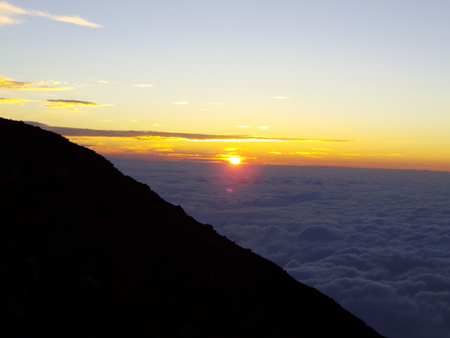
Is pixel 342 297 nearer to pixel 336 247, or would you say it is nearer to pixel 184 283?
pixel 336 247

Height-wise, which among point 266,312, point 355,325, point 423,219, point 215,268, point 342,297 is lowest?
point 342,297

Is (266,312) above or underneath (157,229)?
underneath

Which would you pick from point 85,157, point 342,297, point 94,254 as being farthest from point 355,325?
point 342,297

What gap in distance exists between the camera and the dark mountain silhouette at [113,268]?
10156 mm

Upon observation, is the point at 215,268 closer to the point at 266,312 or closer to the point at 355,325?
the point at 266,312

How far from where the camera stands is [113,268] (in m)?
12.9

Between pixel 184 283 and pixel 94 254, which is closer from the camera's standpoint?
pixel 94 254

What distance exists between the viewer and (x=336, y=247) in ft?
503

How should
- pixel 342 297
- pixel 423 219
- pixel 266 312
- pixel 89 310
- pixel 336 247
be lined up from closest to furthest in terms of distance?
1. pixel 89 310
2. pixel 266 312
3. pixel 342 297
4. pixel 336 247
5. pixel 423 219

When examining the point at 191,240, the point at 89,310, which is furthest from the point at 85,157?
the point at 89,310

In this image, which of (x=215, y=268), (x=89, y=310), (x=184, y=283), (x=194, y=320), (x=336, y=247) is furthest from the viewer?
(x=336, y=247)

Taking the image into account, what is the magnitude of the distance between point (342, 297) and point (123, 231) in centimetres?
10312

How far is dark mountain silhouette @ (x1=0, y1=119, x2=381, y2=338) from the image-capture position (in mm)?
10156

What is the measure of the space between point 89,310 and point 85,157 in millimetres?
11536
